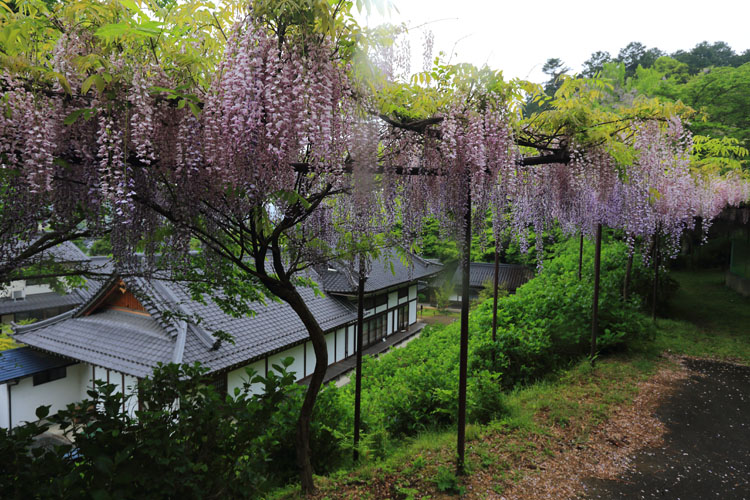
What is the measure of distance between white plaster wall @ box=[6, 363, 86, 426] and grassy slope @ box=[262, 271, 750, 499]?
9.45 metres

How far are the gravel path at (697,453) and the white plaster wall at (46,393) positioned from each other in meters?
11.7

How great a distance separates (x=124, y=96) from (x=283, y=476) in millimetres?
3535

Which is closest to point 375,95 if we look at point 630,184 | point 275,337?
point 630,184

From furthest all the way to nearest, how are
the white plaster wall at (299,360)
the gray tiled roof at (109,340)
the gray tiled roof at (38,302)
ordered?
the gray tiled roof at (38,302) < the white plaster wall at (299,360) < the gray tiled roof at (109,340)

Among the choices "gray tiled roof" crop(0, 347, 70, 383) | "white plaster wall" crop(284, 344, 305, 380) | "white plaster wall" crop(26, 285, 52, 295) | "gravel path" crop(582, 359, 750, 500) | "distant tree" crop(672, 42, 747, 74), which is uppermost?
"distant tree" crop(672, 42, 747, 74)

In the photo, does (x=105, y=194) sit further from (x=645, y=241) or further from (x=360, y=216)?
(x=645, y=241)

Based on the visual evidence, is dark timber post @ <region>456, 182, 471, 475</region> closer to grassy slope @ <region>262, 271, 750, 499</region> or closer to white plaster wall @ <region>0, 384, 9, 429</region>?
grassy slope @ <region>262, 271, 750, 499</region>

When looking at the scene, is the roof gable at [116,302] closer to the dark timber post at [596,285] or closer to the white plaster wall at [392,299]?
the white plaster wall at [392,299]

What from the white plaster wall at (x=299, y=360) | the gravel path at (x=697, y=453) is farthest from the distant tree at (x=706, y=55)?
the white plaster wall at (x=299, y=360)

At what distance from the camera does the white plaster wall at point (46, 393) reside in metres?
9.34

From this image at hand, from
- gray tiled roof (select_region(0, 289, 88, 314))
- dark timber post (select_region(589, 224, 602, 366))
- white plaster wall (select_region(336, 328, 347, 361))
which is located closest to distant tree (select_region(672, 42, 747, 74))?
dark timber post (select_region(589, 224, 602, 366))

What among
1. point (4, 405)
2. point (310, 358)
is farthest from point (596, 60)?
point (4, 405)

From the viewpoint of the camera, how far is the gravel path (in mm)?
3654

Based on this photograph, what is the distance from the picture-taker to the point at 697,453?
4344mm
